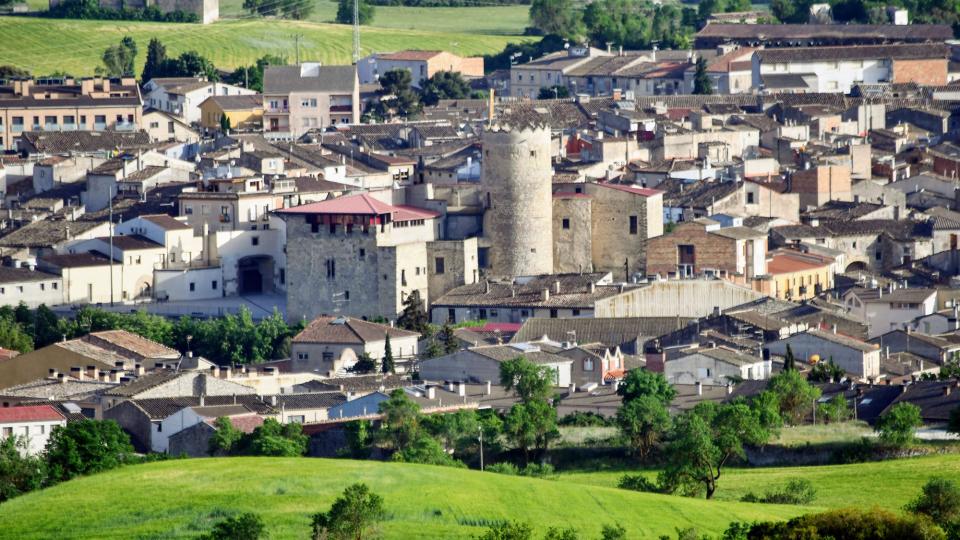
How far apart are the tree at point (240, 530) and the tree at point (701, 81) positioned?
243ft

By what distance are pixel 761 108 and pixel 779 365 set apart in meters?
43.3

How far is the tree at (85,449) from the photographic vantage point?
2147 inches

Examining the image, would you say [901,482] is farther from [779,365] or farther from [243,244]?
[243,244]

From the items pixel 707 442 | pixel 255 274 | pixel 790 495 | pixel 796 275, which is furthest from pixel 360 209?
pixel 790 495

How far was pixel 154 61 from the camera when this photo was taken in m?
128

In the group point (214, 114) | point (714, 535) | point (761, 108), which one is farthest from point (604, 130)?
point (714, 535)

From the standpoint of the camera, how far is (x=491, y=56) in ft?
458

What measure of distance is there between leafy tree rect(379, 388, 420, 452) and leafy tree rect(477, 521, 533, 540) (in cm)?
1098

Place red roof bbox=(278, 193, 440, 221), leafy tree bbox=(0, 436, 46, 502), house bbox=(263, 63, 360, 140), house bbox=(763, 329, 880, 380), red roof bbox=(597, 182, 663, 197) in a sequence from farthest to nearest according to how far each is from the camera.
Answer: house bbox=(263, 63, 360, 140) < red roof bbox=(597, 182, 663, 197) < red roof bbox=(278, 193, 440, 221) < house bbox=(763, 329, 880, 380) < leafy tree bbox=(0, 436, 46, 502)

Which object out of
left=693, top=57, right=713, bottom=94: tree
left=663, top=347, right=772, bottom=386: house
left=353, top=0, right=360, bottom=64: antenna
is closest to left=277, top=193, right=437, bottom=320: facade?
left=663, top=347, right=772, bottom=386: house

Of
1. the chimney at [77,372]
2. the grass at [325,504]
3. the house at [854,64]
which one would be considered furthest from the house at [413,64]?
the grass at [325,504]

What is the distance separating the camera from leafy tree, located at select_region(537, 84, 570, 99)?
390ft

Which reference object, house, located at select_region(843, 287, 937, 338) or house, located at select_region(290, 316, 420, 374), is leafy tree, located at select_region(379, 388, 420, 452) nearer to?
house, located at select_region(290, 316, 420, 374)

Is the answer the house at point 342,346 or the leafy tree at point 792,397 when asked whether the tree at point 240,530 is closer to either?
the leafy tree at point 792,397
